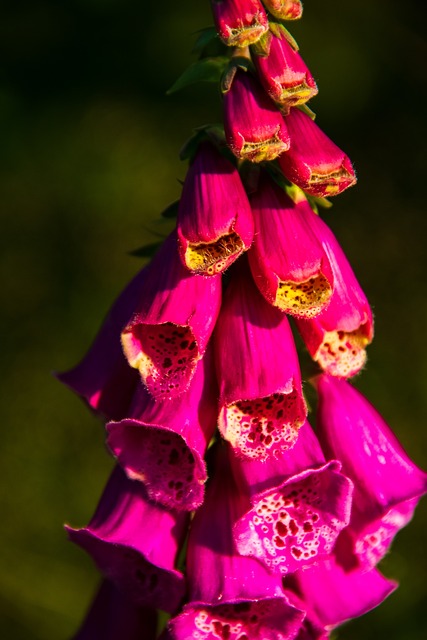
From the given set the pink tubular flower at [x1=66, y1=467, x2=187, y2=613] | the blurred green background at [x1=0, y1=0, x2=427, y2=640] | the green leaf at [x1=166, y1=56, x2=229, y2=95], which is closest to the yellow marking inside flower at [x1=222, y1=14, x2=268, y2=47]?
the green leaf at [x1=166, y1=56, x2=229, y2=95]

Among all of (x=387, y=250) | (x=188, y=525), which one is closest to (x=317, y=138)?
(x=188, y=525)

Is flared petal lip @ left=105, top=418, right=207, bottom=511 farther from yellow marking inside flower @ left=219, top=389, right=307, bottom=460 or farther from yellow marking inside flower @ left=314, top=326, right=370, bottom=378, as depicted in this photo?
yellow marking inside flower @ left=314, top=326, right=370, bottom=378

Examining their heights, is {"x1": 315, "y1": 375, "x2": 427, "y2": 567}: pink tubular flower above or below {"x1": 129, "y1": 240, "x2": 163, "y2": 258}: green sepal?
below

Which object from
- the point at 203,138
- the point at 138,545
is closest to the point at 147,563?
the point at 138,545

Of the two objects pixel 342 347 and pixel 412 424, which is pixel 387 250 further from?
pixel 342 347

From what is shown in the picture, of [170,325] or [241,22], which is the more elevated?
[241,22]

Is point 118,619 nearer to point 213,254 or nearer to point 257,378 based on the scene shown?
point 257,378
